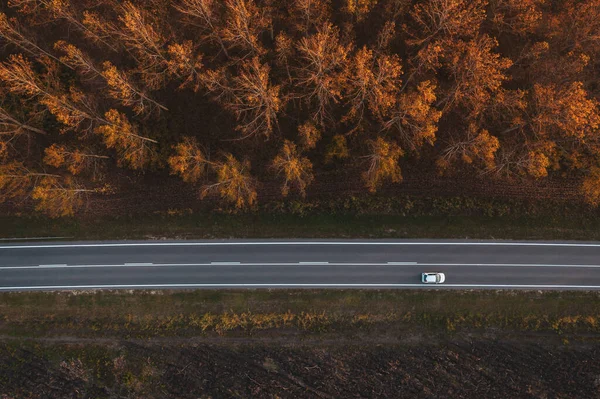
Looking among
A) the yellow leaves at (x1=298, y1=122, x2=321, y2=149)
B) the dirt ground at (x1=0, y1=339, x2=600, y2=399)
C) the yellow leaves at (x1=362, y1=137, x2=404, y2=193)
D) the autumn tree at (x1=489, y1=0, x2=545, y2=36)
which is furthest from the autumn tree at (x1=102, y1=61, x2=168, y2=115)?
the autumn tree at (x1=489, y1=0, x2=545, y2=36)

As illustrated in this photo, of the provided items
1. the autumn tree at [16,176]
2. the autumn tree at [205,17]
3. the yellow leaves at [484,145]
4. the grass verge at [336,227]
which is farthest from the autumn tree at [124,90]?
the yellow leaves at [484,145]


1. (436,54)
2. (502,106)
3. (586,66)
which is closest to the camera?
(436,54)

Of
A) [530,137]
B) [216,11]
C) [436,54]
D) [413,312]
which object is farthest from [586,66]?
[216,11]

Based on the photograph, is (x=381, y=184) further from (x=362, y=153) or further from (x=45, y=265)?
(x=45, y=265)

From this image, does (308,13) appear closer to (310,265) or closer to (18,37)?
(310,265)

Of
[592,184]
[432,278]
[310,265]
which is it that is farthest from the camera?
[310,265]

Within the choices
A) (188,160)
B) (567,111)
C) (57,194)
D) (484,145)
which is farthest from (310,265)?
(567,111)
